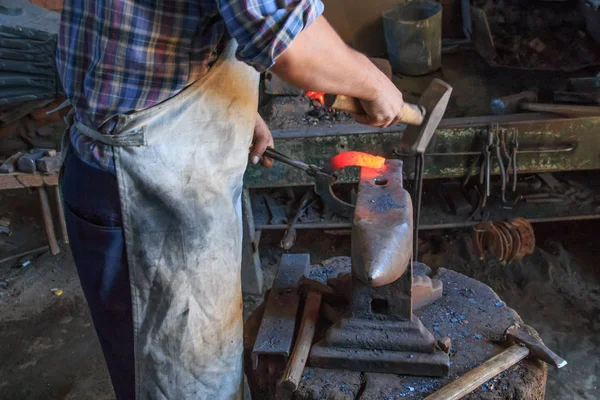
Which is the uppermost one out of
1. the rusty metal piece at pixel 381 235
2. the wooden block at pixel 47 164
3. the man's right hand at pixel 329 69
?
the man's right hand at pixel 329 69

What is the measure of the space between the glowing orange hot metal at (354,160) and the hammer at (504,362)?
2.15 ft

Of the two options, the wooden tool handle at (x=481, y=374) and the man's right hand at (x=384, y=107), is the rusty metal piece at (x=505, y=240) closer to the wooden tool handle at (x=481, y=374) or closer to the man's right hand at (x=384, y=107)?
the wooden tool handle at (x=481, y=374)

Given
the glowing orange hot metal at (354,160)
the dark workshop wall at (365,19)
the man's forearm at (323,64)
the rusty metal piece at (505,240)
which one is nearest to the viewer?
the man's forearm at (323,64)

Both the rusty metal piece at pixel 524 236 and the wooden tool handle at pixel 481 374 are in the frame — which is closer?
the wooden tool handle at pixel 481 374

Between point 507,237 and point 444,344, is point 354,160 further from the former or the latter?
point 507,237

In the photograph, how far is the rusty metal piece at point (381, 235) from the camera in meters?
1.48

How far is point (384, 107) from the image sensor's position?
5.16 ft

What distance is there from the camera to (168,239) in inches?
59.7

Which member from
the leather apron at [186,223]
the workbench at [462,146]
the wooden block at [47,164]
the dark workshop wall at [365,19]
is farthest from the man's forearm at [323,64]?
the dark workshop wall at [365,19]

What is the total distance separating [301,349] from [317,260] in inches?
88.6

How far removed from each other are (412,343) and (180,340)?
66 centimetres

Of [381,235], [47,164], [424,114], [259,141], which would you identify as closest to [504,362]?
[381,235]

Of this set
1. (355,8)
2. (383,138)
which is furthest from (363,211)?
(355,8)

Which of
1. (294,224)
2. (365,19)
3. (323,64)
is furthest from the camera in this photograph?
(365,19)
